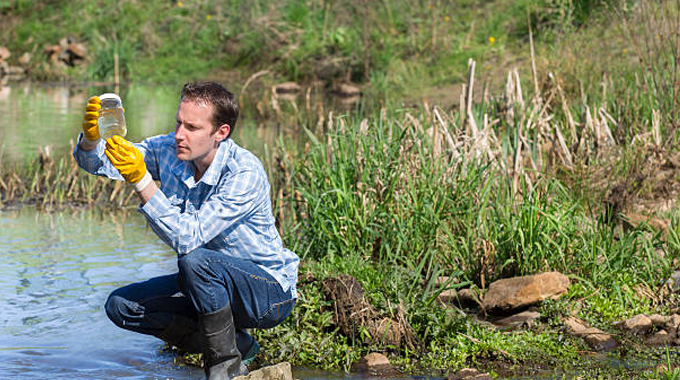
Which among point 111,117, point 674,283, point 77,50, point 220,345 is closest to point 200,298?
point 220,345

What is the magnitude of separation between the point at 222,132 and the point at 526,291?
2534 mm

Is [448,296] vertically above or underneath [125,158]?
underneath

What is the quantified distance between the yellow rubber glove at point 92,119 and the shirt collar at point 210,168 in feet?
1.31

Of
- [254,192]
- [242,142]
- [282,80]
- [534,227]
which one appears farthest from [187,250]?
[282,80]

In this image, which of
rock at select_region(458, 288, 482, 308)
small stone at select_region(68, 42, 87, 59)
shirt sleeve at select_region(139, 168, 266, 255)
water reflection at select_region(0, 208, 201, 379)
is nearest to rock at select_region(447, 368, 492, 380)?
rock at select_region(458, 288, 482, 308)

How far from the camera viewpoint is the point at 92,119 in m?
4.32

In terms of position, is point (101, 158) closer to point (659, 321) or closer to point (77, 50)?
point (659, 321)

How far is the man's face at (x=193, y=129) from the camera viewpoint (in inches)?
166

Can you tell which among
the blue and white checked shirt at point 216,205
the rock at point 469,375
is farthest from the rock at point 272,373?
the rock at point 469,375

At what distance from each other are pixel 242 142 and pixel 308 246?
752 cm

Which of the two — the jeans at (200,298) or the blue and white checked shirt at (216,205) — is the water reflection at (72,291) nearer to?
the jeans at (200,298)

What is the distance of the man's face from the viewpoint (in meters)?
4.21

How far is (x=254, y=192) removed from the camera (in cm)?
421

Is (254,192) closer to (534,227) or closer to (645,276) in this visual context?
(534,227)
